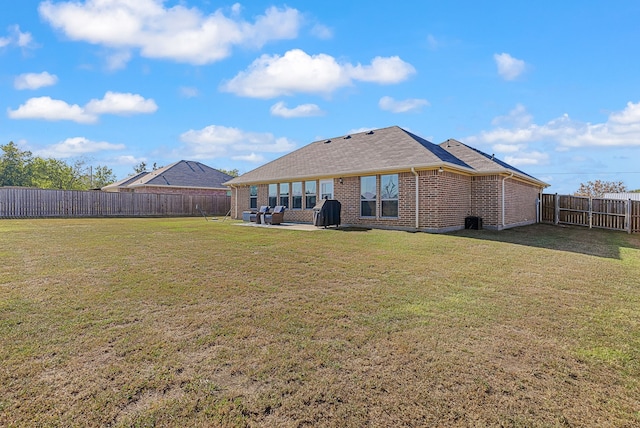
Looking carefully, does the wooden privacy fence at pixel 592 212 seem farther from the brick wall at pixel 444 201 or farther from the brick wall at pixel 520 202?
the brick wall at pixel 444 201

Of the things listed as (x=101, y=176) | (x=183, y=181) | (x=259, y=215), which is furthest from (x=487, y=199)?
(x=101, y=176)

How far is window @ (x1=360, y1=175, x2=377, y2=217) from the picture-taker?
540 inches

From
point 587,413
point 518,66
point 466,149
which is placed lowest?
point 587,413

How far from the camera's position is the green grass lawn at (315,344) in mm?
2238

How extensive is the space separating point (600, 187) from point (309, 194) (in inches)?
1462

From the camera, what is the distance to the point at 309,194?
1644 centimetres

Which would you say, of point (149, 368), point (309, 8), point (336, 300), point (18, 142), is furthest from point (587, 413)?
point (18, 142)

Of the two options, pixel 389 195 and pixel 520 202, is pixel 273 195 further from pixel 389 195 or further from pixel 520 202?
pixel 520 202

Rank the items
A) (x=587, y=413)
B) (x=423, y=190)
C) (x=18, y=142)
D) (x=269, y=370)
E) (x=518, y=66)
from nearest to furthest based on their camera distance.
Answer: (x=587, y=413), (x=269, y=370), (x=423, y=190), (x=518, y=66), (x=18, y=142)

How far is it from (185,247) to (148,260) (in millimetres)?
1540

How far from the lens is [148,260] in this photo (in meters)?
6.70

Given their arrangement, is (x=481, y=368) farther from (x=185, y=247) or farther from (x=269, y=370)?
(x=185, y=247)

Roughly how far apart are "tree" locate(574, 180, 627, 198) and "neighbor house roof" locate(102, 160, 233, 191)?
38460 mm

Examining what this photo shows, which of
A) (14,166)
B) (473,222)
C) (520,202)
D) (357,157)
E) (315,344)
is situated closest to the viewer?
(315,344)
